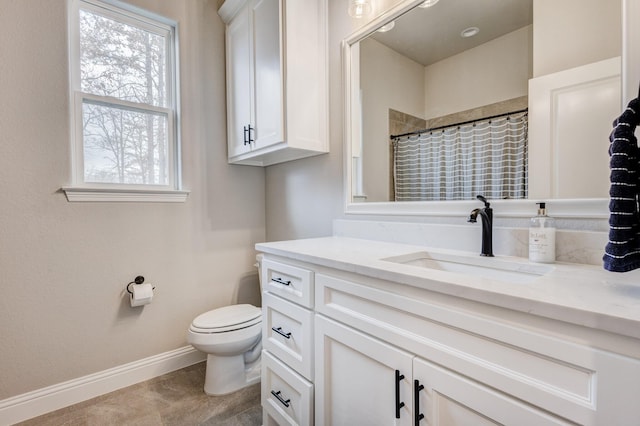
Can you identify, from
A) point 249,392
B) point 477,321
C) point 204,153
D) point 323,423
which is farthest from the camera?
point 204,153

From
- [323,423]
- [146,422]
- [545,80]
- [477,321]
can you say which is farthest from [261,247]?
[545,80]

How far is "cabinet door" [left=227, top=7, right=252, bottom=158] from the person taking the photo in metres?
1.99

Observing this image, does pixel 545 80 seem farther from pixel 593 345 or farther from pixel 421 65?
pixel 593 345

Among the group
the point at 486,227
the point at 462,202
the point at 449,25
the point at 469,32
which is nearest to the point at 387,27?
the point at 449,25

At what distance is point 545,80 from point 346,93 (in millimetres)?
979

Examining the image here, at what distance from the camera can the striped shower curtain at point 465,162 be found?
1.14 meters

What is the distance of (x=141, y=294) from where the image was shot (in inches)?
74.0

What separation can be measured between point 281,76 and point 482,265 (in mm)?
1384

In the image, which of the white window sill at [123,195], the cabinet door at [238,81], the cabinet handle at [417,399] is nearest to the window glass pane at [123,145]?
the white window sill at [123,195]

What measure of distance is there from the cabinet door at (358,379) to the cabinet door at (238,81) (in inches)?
55.4

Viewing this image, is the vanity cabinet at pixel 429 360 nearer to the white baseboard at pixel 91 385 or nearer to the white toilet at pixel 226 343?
the white toilet at pixel 226 343

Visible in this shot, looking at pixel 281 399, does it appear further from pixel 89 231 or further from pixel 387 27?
pixel 387 27

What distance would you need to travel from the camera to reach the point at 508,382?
63 centimetres

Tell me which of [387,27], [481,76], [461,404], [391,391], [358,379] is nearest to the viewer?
[461,404]
